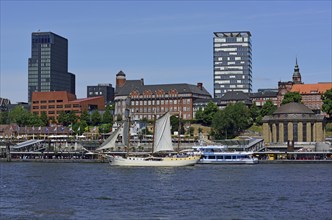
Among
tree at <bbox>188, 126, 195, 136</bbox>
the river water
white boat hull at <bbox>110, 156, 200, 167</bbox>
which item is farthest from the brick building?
the river water

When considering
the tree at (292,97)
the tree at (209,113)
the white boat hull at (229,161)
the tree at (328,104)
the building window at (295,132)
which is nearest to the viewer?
the white boat hull at (229,161)

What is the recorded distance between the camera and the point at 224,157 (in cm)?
13438

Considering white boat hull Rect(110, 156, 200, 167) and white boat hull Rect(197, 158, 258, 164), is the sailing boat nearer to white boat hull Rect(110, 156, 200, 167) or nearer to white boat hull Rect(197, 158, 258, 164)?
white boat hull Rect(110, 156, 200, 167)

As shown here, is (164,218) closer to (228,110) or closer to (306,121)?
(306,121)

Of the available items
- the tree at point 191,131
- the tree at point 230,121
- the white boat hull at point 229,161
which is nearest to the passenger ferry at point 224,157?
the white boat hull at point 229,161

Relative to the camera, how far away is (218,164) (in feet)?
436

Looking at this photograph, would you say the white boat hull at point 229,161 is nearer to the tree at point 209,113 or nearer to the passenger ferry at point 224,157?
the passenger ferry at point 224,157

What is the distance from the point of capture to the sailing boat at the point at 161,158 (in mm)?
125938

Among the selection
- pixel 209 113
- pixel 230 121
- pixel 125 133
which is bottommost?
pixel 125 133

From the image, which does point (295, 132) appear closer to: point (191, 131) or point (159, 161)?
point (191, 131)

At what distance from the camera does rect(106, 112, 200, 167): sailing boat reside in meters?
126

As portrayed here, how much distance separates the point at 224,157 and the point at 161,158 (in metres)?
14.6

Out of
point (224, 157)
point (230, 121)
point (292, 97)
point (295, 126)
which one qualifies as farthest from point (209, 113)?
point (224, 157)

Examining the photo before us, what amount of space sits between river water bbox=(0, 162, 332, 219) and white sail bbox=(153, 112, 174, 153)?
31.9 metres
